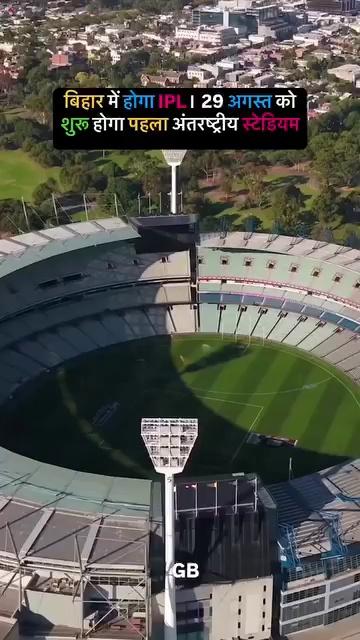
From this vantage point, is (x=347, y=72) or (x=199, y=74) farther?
(x=199, y=74)

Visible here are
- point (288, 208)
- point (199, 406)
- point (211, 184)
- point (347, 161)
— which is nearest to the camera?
point (199, 406)

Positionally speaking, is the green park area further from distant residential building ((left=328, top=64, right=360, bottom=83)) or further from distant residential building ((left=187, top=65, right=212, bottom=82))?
distant residential building ((left=187, top=65, right=212, bottom=82))

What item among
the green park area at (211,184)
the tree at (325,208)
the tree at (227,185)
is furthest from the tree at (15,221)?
the tree at (325,208)

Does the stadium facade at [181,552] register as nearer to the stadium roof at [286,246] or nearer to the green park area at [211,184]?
the stadium roof at [286,246]

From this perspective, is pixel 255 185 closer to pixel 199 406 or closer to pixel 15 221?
pixel 15 221

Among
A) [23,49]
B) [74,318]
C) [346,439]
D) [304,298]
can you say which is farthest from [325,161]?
[23,49]

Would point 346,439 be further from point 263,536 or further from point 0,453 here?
point 0,453

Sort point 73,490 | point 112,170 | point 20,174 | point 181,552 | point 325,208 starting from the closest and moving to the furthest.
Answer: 1. point 181,552
2. point 73,490
3. point 325,208
4. point 112,170
5. point 20,174

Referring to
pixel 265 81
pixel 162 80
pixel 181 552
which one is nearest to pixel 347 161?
pixel 265 81
